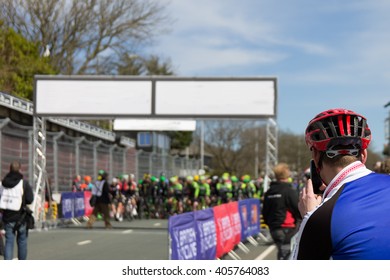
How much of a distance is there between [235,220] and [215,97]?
261 inches

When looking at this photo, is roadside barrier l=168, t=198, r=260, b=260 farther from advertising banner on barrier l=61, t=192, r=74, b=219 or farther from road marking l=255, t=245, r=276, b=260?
advertising banner on barrier l=61, t=192, r=74, b=219

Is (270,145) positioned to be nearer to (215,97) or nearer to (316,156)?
(215,97)

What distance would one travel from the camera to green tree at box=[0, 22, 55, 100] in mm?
42781

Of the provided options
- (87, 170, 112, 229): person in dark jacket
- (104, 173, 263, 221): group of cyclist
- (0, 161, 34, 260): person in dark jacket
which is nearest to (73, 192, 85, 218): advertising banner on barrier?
(104, 173, 263, 221): group of cyclist

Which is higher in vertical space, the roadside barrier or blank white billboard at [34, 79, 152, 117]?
blank white billboard at [34, 79, 152, 117]

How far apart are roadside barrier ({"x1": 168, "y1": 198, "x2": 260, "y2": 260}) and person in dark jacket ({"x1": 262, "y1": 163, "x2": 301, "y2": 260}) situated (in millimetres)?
1248

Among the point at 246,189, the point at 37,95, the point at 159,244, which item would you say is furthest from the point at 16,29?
the point at 159,244

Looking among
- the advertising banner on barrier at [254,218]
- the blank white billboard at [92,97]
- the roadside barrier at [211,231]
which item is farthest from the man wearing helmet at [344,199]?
the blank white billboard at [92,97]

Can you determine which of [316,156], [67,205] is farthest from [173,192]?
[316,156]

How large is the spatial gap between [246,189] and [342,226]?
95.8 feet

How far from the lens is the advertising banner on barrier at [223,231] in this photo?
1372cm

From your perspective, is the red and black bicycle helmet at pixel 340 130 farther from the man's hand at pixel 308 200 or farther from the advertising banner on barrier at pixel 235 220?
the advertising banner on barrier at pixel 235 220

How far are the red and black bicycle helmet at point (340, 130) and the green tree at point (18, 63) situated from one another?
40612mm

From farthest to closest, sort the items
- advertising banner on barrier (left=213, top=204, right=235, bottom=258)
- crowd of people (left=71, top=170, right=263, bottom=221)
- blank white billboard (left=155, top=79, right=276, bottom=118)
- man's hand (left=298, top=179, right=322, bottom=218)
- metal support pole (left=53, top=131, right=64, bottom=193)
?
crowd of people (left=71, top=170, right=263, bottom=221)
metal support pole (left=53, top=131, right=64, bottom=193)
blank white billboard (left=155, top=79, right=276, bottom=118)
advertising banner on barrier (left=213, top=204, right=235, bottom=258)
man's hand (left=298, top=179, right=322, bottom=218)
